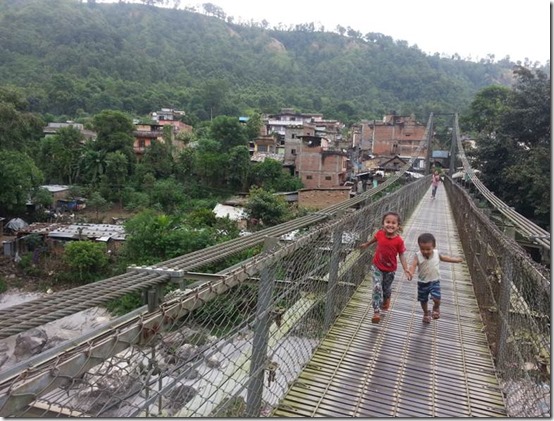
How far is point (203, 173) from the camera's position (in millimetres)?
23062

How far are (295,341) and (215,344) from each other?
1154 millimetres

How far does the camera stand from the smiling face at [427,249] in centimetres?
319

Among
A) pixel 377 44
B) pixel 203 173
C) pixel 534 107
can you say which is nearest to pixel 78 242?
pixel 203 173

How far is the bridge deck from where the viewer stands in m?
2.11

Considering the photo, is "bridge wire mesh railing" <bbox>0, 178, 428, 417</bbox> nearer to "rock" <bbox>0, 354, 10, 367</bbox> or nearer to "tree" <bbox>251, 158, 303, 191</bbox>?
"rock" <bbox>0, 354, 10, 367</bbox>

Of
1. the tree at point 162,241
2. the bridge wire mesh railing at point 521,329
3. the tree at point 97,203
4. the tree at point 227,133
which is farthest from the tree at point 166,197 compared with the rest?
the bridge wire mesh railing at point 521,329

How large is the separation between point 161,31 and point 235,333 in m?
73.4

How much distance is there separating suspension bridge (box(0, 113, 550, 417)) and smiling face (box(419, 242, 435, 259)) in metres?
0.39

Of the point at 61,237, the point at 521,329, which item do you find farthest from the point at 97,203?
the point at 521,329

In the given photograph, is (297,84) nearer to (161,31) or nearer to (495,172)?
(161,31)

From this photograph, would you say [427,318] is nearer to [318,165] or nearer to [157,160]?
[318,165]

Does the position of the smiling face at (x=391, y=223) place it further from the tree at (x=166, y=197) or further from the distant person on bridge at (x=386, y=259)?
the tree at (x=166, y=197)

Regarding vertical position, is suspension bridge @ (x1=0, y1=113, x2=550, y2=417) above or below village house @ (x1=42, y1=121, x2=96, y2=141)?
below

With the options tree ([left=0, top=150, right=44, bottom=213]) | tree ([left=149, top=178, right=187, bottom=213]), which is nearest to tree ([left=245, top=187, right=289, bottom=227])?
tree ([left=149, top=178, right=187, bottom=213])
